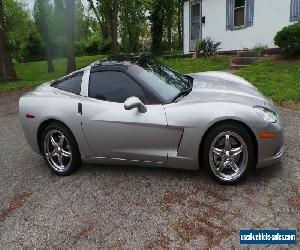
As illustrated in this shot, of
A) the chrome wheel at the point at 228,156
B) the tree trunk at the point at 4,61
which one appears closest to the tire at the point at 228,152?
the chrome wheel at the point at 228,156

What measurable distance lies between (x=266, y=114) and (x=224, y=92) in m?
0.63

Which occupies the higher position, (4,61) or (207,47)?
(207,47)

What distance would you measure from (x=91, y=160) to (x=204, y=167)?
143cm

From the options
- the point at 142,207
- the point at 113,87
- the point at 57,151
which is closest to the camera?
the point at 142,207

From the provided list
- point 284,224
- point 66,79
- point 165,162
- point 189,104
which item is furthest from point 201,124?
point 66,79

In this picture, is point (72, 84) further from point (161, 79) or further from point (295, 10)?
point (295, 10)

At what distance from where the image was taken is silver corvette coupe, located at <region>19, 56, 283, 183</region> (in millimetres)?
3912

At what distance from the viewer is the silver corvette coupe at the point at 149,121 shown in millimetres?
3912

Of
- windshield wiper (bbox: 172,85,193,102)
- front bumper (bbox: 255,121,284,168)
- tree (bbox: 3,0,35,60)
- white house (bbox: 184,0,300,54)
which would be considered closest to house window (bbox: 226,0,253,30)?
white house (bbox: 184,0,300,54)

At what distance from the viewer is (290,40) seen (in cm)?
1141

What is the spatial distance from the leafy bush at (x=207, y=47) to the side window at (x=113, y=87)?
36.6ft

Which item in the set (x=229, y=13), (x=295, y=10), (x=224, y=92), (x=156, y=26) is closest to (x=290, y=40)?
(x=295, y=10)

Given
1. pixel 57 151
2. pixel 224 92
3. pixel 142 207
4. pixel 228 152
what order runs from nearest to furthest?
pixel 142 207, pixel 228 152, pixel 224 92, pixel 57 151

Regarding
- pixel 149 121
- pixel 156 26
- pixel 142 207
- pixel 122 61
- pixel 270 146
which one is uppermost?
pixel 156 26
